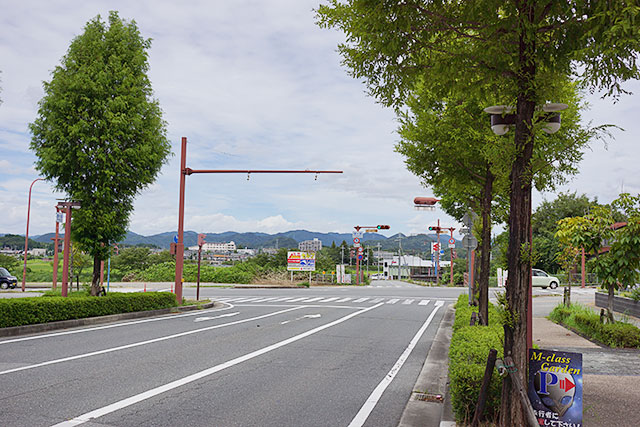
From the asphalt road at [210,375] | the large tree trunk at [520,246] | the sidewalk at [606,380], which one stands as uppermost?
the large tree trunk at [520,246]

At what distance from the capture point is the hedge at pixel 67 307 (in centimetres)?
1291

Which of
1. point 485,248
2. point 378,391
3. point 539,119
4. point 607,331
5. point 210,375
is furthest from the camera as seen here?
point 607,331

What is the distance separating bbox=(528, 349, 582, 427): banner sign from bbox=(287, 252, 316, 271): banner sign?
1734 inches

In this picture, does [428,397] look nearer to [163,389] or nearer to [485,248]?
[163,389]

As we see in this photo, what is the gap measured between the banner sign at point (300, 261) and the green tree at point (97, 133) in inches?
1234

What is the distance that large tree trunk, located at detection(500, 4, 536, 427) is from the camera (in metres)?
4.79

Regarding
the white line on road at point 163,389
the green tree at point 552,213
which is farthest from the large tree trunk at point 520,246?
the green tree at point 552,213

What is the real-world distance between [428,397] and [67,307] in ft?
37.0

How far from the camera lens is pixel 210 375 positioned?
8.43 metres

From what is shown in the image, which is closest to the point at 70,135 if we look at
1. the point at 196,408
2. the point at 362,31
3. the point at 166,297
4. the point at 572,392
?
the point at 166,297

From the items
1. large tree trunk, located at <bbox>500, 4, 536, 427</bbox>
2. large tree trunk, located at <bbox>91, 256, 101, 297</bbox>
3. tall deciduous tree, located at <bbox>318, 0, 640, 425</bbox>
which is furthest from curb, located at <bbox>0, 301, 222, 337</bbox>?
large tree trunk, located at <bbox>500, 4, 536, 427</bbox>

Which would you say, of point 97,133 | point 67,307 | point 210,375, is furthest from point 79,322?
point 210,375

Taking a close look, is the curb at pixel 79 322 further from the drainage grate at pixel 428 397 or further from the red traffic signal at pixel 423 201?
the red traffic signal at pixel 423 201

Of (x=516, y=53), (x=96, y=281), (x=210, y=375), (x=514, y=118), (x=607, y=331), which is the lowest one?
(x=210, y=375)
